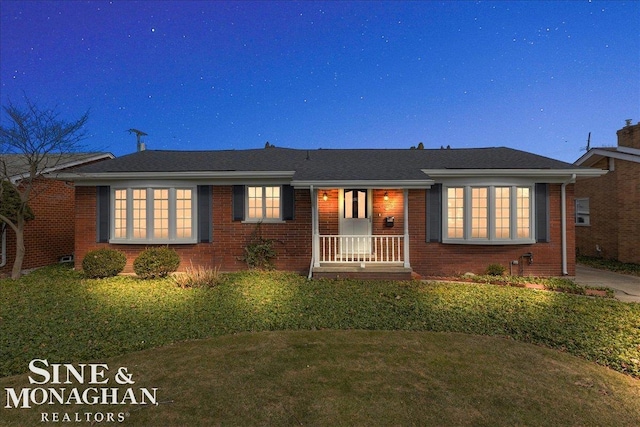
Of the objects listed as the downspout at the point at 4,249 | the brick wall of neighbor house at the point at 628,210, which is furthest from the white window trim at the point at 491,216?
the downspout at the point at 4,249

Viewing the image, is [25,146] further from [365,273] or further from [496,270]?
[496,270]

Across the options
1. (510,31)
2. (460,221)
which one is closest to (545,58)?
(510,31)

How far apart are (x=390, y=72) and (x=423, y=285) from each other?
14940 mm

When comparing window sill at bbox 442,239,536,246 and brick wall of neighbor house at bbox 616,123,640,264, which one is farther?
brick wall of neighbor house at bbox 616,123,640,264

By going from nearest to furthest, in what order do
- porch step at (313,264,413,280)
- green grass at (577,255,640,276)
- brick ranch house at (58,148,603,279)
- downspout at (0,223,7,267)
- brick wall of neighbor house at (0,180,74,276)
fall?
porch step at (313,264,413,280) → brick ranch house at (58,148,603,279) → downspout at (0,223,7,267) → green grass at (577,255,640,276) → brick wall of neighbor house at (0,180,74,276)

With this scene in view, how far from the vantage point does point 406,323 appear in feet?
18.6

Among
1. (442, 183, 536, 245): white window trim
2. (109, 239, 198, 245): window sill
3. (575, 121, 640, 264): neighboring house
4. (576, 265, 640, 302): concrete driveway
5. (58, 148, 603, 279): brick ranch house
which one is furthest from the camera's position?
(575, 121, 640, 264): neighboring house

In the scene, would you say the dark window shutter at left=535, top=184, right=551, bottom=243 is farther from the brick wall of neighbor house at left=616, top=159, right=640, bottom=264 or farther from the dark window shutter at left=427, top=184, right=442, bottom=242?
the brick wall of neighbor house at left=616, top=159, right=640, bottom=264

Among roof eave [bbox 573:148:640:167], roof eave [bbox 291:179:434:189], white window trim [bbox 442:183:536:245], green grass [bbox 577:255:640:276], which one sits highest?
roof eave [bbox 573:148:640:167]

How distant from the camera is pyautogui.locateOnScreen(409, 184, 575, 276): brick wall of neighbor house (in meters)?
9.27

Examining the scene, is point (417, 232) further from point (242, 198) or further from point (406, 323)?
point (242, 198)

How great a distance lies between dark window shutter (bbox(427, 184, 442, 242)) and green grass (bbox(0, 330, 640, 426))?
4621mm

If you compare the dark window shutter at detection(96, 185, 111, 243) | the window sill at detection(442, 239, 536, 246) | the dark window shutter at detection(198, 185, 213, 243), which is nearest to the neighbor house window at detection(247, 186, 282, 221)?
the dark window shutter at detection(198, 185, 213, 243)

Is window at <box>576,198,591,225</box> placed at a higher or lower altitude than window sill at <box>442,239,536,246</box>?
higher
